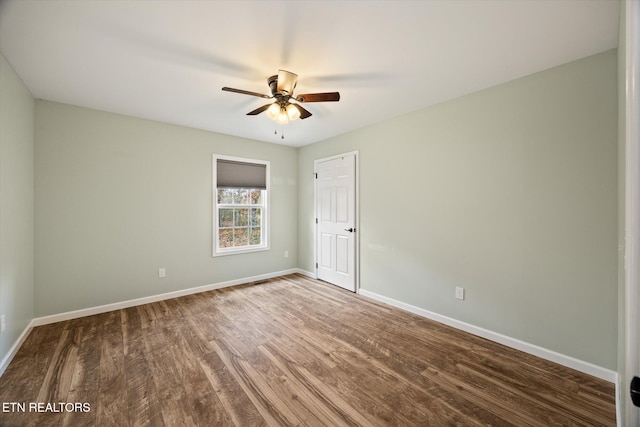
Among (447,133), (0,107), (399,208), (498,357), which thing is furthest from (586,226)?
(0,107)

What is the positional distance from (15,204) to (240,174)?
2.58 meters

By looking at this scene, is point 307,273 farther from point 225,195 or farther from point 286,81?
point 286,81

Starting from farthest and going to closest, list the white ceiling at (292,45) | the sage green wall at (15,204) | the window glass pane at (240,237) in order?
1. the window glass pane at (240,237)
2. the sage green wall at (15,204)
3. the white ceiling at (292,45)

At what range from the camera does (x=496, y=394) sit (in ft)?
6.09

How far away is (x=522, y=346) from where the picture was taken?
240 centimetres

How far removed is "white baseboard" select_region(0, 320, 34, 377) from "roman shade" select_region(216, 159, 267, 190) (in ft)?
8.58

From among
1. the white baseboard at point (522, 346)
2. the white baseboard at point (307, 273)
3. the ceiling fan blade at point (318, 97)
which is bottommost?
the white baseboard at point (522, 346)

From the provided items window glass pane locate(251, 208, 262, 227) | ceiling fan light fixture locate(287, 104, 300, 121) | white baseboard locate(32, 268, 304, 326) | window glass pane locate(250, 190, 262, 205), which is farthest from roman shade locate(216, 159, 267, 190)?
ceiling fan light fixture locate(287, 104, 300, 121)

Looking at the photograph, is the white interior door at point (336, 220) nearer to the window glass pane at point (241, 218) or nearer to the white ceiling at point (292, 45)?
the window glass pane at point (241, 218)

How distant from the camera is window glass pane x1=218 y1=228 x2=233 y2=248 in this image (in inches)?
171

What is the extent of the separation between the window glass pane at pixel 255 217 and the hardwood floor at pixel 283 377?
1936 mm

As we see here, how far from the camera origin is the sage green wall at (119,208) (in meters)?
2.96

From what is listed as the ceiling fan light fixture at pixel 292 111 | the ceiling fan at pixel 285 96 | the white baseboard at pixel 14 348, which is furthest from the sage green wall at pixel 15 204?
the ceiling fan light fixture at pixel 292 111

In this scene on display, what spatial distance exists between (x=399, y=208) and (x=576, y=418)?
7.52ft
